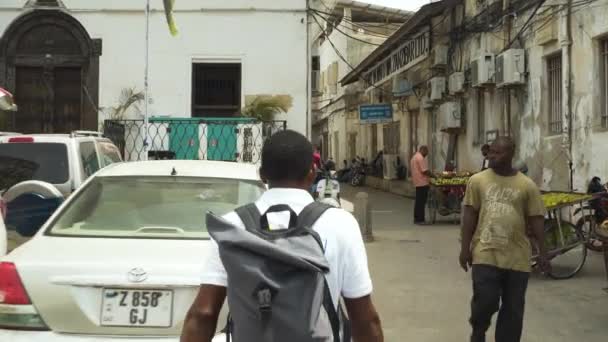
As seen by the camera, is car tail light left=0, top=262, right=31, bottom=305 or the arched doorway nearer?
car tail light left=0, top=262, right=31, bottom=305

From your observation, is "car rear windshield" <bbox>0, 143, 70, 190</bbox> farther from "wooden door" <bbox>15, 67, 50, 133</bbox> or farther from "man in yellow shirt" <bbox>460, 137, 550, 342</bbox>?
"wooden door" <bbox>15, 67, 50, 133</bbox>

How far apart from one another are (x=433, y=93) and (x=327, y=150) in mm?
26361

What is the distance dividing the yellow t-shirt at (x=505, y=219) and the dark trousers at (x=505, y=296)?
0.06 metres

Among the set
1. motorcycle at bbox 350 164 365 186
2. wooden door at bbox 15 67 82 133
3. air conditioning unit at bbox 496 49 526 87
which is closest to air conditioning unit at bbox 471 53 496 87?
air conditioning unit at bbox 496 49 526 87

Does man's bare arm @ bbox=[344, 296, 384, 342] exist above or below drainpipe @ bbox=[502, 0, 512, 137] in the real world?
below

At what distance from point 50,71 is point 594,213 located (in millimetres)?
12403

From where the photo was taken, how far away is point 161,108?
15656 mm

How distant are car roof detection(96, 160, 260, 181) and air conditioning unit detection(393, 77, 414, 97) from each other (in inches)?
660

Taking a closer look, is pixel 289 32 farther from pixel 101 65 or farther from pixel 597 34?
pixel 597 34

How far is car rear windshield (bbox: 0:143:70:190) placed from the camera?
7.80 m

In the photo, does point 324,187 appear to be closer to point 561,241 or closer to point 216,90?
point 561,241

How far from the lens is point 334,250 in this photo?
222 cm

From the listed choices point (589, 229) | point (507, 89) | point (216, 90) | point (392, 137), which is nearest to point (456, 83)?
point (507, 89)

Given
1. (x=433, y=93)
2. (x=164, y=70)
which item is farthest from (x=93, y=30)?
(x=433, y=93)
